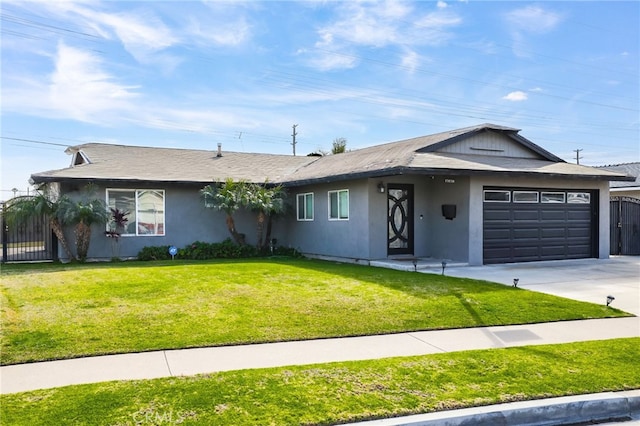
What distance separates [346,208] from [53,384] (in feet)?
37.0

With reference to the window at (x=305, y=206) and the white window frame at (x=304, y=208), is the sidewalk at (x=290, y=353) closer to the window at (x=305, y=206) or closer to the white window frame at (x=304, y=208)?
the white window frame at (x=304, y=208)

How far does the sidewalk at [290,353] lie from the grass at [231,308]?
9.7 inches

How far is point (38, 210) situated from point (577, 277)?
1399 cm

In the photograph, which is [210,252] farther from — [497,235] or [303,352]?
[303,352]

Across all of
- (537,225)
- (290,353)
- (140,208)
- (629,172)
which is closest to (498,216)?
(537,225)

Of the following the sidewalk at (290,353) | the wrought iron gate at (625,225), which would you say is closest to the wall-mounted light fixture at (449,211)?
the sidewalk at (290,353)

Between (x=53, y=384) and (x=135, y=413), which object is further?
(x=53, y=384)

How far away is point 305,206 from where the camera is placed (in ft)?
57.8

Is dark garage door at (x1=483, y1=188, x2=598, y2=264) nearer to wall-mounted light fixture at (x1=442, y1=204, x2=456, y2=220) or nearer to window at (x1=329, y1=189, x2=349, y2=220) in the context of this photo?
wall-mounted light fixture at (x1=442, y1=204, x2=456, y2=220)

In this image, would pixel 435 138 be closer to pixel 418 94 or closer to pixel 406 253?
pixel 406 253

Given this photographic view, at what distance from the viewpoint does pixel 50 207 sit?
14391mm

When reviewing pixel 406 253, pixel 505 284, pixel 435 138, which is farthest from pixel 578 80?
pixel 505 284

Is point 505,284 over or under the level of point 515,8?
under

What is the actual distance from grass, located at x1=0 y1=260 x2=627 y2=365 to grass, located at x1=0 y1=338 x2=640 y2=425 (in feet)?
4.44
